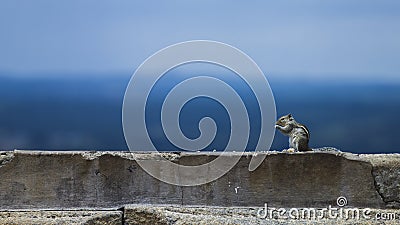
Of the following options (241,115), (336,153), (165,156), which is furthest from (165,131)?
(336,153)

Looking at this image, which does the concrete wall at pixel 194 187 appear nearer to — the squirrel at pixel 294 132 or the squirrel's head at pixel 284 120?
the squirrel at pixel 294 132

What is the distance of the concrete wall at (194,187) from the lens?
307 cm

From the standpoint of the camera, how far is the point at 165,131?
304cm

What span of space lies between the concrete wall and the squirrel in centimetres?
28

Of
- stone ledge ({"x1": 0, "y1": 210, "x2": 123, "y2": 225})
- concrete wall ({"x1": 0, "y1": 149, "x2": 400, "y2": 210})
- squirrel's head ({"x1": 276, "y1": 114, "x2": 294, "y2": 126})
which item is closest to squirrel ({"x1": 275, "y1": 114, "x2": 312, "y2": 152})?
squirrel's head ({"x1": 276, "y1": 114, "x2": 294, "y2": 126})

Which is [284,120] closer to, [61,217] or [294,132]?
[294,132]

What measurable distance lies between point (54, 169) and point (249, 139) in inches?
33.6

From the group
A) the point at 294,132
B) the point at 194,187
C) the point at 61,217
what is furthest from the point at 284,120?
the point at 61,217

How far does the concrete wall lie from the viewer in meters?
3.07

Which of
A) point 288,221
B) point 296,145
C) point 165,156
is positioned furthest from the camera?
point 296,145

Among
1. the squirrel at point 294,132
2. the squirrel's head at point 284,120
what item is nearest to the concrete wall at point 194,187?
the squirrel at point 294,132

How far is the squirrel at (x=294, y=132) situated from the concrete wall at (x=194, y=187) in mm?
276

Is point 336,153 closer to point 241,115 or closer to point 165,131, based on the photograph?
point 241,115

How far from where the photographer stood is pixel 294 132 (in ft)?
11.4
